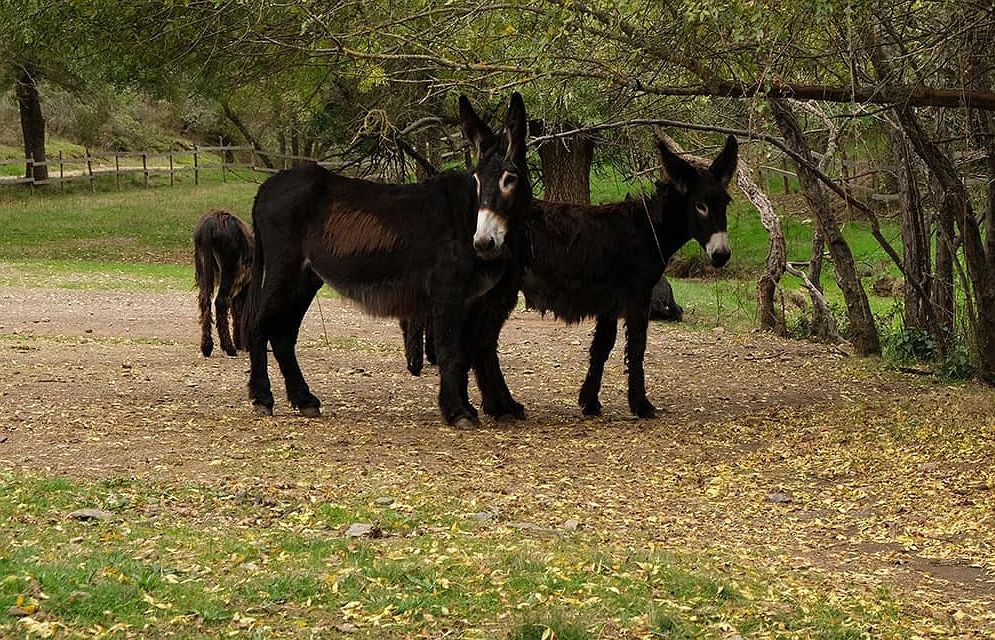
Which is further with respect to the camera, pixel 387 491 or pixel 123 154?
pixel 123 154

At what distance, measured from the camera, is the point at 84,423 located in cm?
932

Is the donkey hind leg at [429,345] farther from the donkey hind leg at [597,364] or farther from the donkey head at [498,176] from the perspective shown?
the donkey head at [498,176]

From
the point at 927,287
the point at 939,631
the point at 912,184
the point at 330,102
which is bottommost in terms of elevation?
the point at 939,631

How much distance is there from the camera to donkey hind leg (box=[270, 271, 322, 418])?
10148 millimetres

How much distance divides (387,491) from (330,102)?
17.4 m

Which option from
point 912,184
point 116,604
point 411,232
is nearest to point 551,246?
point 411,232

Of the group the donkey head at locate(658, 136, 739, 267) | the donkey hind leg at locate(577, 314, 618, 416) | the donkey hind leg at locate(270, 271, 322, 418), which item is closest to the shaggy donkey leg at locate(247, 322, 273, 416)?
the donkey hind leg at locate(270, 271, 322, 418)

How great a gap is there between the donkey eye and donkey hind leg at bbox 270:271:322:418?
5.86ft

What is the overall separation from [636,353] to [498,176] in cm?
194

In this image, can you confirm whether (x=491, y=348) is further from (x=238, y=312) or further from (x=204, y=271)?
(x=204, y=271)

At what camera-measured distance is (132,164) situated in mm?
54969

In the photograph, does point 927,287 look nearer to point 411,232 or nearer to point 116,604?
point 411,232

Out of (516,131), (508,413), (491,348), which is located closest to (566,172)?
(491,348)

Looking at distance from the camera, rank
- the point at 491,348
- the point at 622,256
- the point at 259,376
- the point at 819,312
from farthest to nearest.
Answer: the point at 819,312, the point at 622,256, the point at 491,348, the point at 259,376
